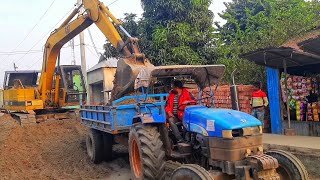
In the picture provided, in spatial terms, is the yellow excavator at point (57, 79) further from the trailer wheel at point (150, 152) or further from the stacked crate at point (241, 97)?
the trailer wheel at point (150, 152)

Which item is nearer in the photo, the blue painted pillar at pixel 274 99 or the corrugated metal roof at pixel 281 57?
the corrugated metal roof at pixel 281 57

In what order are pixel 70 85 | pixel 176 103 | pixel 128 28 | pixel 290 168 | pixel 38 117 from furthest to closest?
pixel 128 28 < pixel 70 85 < pixel 38 117 < pixel 176 103 < pixel 290 168

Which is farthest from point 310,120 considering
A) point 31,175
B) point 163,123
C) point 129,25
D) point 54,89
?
point 129,25

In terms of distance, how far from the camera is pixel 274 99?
11398 millimetres

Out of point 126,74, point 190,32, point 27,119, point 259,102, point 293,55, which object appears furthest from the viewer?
point 190,32

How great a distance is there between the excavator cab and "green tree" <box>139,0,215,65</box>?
12.6ft

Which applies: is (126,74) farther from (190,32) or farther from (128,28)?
(128,28)

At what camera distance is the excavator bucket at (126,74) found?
29.2 feet

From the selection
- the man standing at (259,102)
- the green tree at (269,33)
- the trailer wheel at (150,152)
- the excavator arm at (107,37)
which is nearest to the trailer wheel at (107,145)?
the excavator arm at (107,37)

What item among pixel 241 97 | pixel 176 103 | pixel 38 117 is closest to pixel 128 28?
pixel 38 117

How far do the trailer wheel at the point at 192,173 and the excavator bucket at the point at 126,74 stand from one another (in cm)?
380

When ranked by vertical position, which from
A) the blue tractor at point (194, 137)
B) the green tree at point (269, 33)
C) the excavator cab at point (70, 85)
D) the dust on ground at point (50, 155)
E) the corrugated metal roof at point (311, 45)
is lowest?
the dust on ground at point (50, 155)

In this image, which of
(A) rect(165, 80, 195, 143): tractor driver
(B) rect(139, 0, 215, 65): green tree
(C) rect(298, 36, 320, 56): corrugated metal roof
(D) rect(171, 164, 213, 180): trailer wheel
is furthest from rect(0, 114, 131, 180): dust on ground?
(C) rect(298, 36, 320, 56): corrugated metal roof

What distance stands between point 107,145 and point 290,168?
16.9ft
